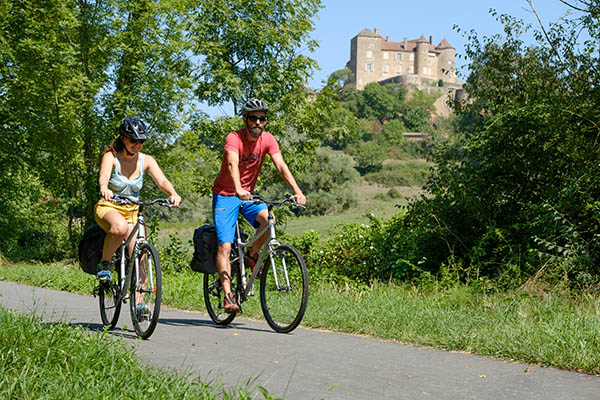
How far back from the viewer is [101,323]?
7.23 meters

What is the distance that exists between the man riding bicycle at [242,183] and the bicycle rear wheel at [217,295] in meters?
0.12

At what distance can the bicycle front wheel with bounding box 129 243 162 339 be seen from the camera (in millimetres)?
6016

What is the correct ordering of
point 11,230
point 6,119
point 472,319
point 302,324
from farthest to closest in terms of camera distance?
point 11,230 → point 6,119 → point 302,324 → point 472,319

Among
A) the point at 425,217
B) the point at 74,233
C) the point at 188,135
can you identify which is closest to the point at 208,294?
the point at 425,217

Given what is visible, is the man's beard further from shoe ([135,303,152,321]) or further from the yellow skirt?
shoe ([135,303,152,321])

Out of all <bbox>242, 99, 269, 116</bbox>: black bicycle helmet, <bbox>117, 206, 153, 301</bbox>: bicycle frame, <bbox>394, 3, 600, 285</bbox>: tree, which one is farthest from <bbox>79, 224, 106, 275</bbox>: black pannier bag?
<bbox>394, 3, 600, 285</bbox>: tree

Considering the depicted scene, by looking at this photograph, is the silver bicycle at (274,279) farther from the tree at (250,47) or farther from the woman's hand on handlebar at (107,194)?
the tree at (250,47)

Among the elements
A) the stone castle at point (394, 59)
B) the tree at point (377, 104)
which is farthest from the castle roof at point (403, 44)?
the tree at point (377, 104)

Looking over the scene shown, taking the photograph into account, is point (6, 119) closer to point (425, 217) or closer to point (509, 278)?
point (425, 217)

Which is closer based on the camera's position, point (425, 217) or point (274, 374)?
point (274, 374)

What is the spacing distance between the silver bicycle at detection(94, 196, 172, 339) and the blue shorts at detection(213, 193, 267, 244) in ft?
1.87

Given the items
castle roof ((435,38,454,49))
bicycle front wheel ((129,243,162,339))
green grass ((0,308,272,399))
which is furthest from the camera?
castle roof ((435,38,454,49))

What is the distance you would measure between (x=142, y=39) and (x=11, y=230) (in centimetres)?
901

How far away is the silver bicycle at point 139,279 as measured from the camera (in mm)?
6055
